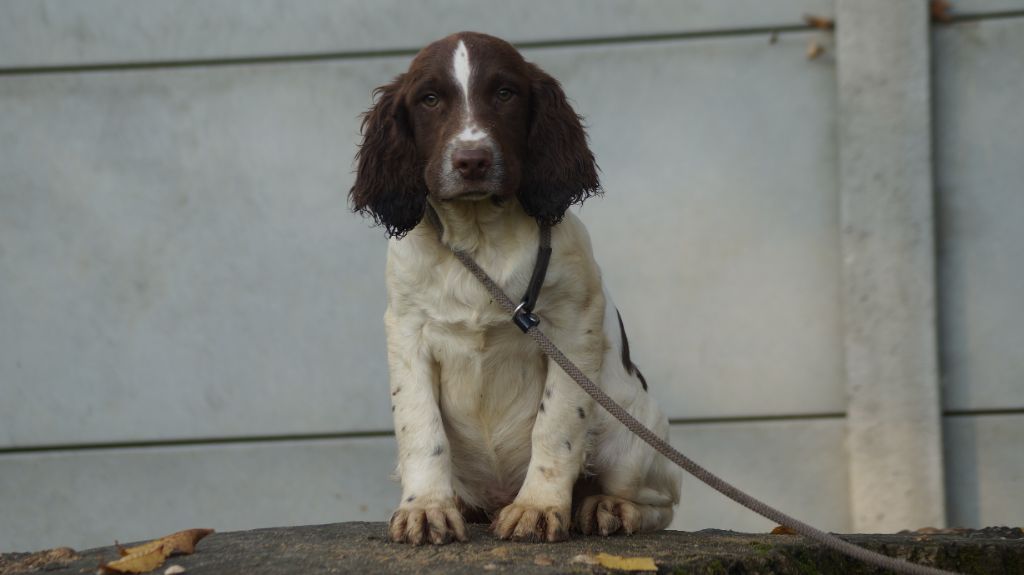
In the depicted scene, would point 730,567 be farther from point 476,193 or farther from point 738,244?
point 738,244

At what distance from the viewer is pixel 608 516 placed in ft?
11.5

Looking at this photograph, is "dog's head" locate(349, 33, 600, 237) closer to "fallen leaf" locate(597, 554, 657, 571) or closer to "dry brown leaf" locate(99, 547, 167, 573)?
"fallen leaf" locate(597, 554, 657, 571)

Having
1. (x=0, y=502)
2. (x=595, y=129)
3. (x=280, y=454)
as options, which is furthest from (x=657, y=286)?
(x=0, y=502)

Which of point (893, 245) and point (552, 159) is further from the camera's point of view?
point (893, 245)

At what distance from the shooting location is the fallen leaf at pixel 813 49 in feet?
17.6

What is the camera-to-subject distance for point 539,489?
338 centimetres

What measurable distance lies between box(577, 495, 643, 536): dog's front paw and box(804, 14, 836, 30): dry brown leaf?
278 centimetres

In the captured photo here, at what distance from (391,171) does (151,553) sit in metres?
1.28

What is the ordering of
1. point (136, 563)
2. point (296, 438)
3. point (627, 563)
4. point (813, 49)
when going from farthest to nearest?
point (296, 438) → point (813, 49) → point (136, 563) → point (627, 563)

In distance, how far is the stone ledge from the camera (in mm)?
2902

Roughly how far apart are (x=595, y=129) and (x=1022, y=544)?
9.30 ft

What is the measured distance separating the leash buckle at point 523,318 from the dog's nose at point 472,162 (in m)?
0.40

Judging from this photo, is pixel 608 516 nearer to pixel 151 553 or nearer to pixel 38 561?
pixel 151 553

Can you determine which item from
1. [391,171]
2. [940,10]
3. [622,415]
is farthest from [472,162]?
[940,10]
